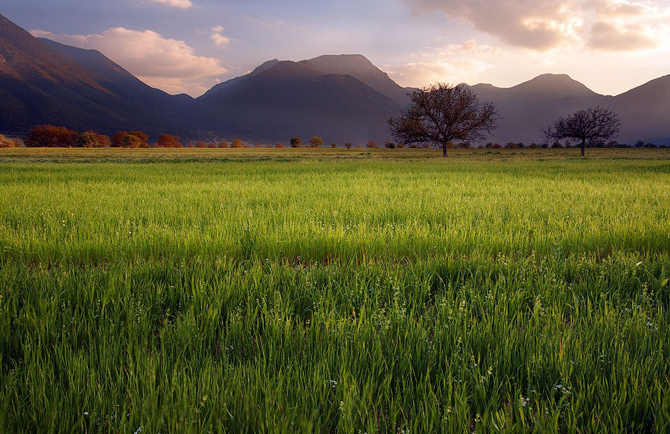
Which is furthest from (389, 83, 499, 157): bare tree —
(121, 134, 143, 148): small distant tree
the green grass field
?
(121, 134, 143, 148): small distant tree

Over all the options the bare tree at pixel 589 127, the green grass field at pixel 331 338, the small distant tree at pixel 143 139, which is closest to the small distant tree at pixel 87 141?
the small distant tree at pixel 143 139

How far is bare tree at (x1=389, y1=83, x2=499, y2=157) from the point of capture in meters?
49.1

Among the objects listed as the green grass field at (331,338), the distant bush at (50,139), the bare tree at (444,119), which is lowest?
the green grass field at (331,338)

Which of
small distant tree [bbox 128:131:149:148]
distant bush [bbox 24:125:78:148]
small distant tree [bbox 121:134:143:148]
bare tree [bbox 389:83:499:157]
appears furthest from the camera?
distant bush [bbox 24:125:78:148]

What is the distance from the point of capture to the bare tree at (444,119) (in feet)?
161

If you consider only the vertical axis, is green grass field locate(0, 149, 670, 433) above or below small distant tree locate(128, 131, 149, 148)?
below

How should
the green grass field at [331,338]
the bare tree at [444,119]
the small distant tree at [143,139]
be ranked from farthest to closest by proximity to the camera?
the small distant tree at [143,139] → the bare tree at [444,119] → the green grass field at [331,338]

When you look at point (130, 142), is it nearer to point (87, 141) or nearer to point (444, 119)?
point (87, 141)

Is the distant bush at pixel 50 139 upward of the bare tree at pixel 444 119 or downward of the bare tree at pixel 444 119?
upward

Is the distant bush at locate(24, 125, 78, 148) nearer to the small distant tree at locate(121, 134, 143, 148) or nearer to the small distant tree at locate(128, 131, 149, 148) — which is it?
the small distant tree at locate(128, 131, 149, 148)

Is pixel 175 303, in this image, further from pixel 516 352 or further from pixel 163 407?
pixel 516 352

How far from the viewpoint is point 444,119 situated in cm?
4994

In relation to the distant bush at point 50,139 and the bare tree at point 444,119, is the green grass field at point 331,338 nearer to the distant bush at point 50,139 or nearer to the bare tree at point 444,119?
the bare tree at point 444,119

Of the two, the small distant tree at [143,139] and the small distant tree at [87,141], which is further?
the small distant tree at [143,139]
